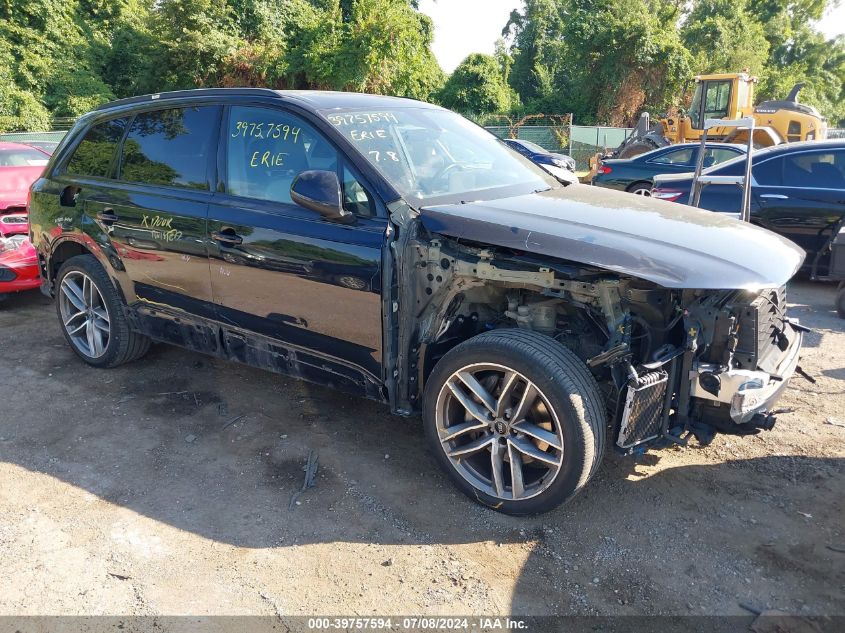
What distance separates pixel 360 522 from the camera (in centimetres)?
309

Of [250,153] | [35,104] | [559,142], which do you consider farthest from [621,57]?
[250,153]

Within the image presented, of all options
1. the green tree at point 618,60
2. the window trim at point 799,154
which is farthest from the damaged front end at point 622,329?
the green tree at point 618,60

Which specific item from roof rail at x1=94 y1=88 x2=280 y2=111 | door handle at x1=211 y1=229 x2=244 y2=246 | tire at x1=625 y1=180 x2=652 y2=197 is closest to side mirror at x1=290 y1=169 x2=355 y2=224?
door handle at x1=211 y1=229 x2=244 y2=246

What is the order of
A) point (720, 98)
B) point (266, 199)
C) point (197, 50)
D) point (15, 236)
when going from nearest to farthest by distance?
point (266, 199) → point (15, 236) → point (720, 98) → point (197, 50)

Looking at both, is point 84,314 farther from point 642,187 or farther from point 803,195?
point 642,187

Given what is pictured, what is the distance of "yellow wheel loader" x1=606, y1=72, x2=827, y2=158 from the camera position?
52.5 feet

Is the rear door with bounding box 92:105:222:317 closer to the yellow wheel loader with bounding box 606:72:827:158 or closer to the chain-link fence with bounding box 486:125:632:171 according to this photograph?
the yellow wheel loader with bounding box 606:72:827:158

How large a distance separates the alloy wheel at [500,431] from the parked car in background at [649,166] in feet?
26.9

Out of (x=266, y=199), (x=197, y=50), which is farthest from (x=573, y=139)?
(x=266, y=199)

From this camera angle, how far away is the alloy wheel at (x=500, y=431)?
296 cm

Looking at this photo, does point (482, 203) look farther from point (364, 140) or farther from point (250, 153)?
point (250, 153)

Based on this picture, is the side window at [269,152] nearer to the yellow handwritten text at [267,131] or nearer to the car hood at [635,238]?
the yellow handwritten text at [267,131]

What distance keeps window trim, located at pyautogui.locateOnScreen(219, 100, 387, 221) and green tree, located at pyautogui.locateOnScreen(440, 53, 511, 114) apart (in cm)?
3103

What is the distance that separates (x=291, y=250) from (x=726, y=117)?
1716cm
